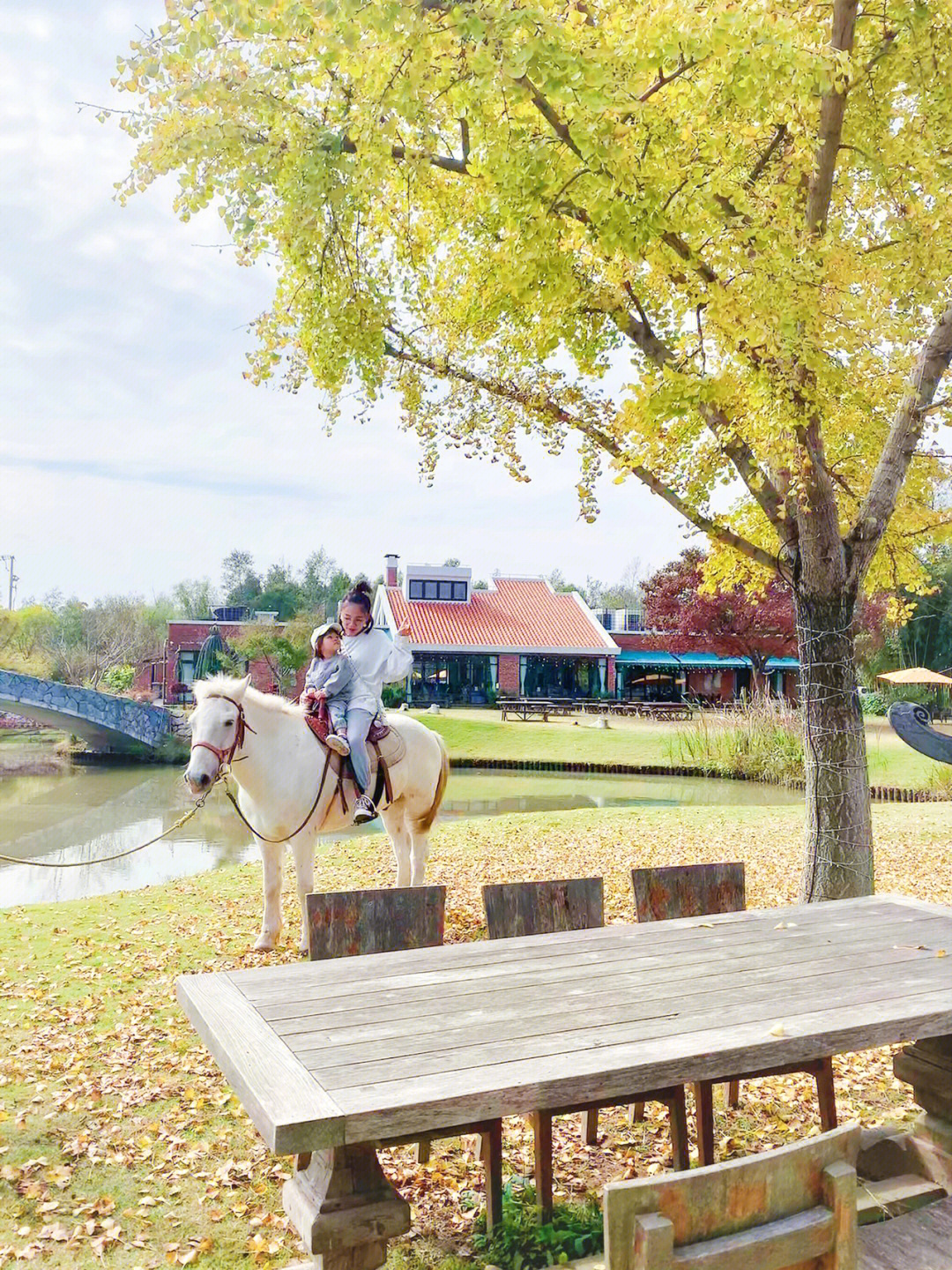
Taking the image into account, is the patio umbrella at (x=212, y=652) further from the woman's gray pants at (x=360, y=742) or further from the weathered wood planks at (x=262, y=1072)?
the weathered wood planks at (x=262, y=1072)

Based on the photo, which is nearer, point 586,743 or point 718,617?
point 586,743

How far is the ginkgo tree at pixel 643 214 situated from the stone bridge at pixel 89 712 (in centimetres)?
2204

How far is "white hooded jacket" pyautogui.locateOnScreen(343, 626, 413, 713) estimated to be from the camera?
676 cm

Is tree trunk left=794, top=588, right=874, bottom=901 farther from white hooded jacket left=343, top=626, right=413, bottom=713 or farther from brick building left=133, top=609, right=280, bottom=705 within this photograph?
brick building left=133, top=609, right=280, bottom=705

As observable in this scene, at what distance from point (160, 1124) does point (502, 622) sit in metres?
36.5

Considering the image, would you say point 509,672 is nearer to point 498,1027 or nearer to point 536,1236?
point 536,1236

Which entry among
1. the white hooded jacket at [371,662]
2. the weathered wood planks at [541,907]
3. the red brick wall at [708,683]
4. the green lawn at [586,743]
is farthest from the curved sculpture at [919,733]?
the red brick wall at [708,683]

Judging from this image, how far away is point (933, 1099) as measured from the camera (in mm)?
3438

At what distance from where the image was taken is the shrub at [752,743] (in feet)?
65.1

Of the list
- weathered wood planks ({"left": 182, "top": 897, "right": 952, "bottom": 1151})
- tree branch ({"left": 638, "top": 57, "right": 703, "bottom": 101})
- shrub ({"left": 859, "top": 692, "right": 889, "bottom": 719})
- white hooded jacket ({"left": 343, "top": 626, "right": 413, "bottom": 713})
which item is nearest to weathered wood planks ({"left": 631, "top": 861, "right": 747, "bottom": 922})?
weathered wood planks ({"left": 182, "top": 897, "right": 952, "bottom": 1151})

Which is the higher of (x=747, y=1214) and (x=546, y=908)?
(x=747, y=1214)

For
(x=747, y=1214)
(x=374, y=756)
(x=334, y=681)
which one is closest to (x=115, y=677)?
(x=374, y=756)

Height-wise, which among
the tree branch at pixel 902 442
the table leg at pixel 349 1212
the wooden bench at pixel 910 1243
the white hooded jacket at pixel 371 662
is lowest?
the wooden bench at pixel 910 1243

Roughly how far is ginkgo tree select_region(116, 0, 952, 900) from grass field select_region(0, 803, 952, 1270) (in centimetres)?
292
